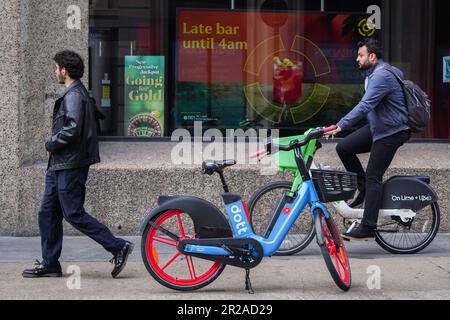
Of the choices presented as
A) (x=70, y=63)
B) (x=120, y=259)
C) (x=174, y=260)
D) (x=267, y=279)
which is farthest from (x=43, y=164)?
(x=267, y=279)

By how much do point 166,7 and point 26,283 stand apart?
4007mm

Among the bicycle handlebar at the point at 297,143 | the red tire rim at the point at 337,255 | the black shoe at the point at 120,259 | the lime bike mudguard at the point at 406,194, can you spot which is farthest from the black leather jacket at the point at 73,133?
the lime bike mudguard at the point at 406,194

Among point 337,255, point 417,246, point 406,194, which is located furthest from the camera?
point 417,246

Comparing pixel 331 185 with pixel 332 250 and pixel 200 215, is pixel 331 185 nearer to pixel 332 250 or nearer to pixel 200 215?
pixel 332 250

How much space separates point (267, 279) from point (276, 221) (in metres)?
0.63

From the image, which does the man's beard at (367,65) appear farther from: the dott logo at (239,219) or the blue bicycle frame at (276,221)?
the dott logo at (239,219)

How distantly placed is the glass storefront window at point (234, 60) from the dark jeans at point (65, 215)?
2.65m

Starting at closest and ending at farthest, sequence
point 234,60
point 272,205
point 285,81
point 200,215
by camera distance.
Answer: point 200,215 < point 272,205 < point 234,60 < point 285,81

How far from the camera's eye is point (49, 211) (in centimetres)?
676

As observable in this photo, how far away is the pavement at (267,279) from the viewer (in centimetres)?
616

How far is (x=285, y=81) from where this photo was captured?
9617mm

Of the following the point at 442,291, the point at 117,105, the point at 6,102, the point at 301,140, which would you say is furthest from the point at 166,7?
the point at 442,291

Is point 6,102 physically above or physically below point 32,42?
below

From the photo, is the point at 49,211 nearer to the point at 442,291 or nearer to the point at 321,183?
the point at 321,183
